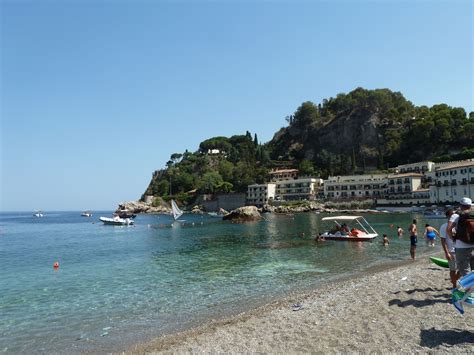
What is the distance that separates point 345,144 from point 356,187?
42189 millimetres

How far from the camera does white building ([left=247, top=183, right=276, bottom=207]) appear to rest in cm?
14338

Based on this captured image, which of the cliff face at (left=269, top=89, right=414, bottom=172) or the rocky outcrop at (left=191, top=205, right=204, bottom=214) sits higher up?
the cliff face at (left=269, top=89, right=414, bottom=172)

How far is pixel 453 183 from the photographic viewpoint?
96812 mm

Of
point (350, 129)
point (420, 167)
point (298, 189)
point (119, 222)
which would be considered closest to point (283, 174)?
point (298, 189)

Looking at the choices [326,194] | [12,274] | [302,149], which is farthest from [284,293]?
[302,149]

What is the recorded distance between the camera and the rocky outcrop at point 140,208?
553 ft

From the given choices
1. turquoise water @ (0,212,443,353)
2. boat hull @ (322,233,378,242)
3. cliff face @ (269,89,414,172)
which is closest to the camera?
turquoise water @ (0,212,443,353)

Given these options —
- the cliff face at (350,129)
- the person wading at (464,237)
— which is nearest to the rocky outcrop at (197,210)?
the cliff face at (350,129)

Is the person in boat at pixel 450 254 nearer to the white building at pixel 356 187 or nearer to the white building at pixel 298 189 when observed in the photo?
the white building at pixel 356 187

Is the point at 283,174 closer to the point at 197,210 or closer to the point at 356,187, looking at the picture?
the point at 197,210

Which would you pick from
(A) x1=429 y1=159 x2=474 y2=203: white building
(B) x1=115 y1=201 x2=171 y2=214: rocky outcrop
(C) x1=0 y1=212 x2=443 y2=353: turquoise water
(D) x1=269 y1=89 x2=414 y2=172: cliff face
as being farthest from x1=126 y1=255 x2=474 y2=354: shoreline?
(B) x1=115 y1=201 x2=171 y2=214: rocky outcrop

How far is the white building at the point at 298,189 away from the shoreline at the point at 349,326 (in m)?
122

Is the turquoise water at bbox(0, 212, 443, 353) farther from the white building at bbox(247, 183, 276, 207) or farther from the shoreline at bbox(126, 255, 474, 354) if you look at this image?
the white building at bbox(247, 183, 276, 207)

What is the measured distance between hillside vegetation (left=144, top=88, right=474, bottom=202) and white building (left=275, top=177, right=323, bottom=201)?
13.0 metres
